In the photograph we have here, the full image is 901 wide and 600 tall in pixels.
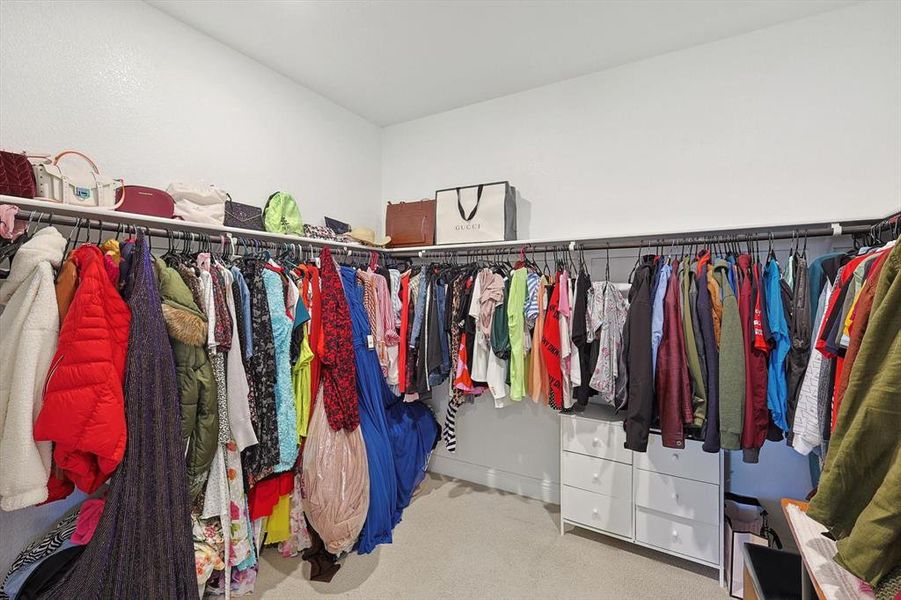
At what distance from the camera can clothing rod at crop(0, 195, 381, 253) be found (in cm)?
139

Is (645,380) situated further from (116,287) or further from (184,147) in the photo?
(184,147)

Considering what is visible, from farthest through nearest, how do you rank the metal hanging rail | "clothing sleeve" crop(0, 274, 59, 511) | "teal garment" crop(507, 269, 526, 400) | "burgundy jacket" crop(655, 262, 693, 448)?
"teal garment" crop(507, 269, 526, 400) → "burgundy jacket" crop(655, 262, 693, 448) → the metal hanging rail → "clothing sleeve" crop(0, 274, 59, 511)

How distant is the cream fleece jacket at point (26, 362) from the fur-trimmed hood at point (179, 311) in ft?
1.07

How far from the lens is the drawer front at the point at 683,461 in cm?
197

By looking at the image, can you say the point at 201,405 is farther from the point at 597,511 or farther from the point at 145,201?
the point at 597,511

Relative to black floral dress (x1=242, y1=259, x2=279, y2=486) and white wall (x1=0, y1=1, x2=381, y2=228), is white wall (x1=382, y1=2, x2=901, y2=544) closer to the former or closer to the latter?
white wall (x1=0, y1=1, x2=381, y2=228)

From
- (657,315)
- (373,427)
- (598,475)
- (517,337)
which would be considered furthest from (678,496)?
(373,427)

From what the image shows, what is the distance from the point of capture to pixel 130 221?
168 centimetres

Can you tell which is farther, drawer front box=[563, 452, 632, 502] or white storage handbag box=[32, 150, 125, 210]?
drawer front box=[563, 452, 632, 502]

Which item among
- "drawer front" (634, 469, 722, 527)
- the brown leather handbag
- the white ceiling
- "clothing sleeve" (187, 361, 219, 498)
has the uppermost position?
the white ceiling

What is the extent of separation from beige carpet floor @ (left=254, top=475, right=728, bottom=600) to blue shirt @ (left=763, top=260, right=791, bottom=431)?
965 millimetres

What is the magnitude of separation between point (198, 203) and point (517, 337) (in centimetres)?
185

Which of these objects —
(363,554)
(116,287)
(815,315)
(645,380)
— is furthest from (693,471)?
(116,287)

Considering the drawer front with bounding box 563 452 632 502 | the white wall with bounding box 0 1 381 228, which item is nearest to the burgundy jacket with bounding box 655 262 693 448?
the drawer front with bounding box 563 452 632 502
